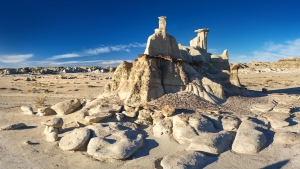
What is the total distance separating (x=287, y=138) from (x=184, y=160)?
12.7 feet

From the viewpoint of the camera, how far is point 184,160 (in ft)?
19.6

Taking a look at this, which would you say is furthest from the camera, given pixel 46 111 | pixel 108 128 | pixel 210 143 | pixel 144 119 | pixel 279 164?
pixel 46 111

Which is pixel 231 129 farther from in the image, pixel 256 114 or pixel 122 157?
pixel 122 157

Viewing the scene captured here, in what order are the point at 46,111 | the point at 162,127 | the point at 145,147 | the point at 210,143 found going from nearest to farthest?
the point at 210,143, the point at 145,147, the point at 162,127, the point at 46,111

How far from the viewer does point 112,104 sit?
10.0 meters

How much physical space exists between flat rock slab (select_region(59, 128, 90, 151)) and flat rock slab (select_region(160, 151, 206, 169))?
2.62 meters

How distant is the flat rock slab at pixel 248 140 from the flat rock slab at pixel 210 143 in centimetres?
31

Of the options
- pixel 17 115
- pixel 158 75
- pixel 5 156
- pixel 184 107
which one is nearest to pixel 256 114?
pixel 184 107

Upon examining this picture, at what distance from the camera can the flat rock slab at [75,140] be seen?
698 cm

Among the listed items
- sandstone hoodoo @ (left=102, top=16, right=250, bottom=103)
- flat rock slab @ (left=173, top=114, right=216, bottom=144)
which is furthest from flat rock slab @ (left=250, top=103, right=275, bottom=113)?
flat rock slab @ (left=173, top=114, right=216, bottom=144)

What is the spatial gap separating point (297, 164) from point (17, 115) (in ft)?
41.0

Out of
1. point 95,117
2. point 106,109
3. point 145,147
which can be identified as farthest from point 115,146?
point 106,109

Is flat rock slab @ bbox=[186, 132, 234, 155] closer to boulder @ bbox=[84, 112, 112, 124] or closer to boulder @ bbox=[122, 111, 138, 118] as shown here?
boulder @ bbox=[122, 111, 138, 118]

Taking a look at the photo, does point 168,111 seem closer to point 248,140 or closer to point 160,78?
point 160,78
